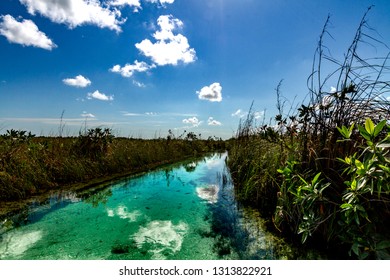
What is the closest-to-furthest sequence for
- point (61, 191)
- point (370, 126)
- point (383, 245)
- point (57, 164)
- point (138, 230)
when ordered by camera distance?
point (370, 126) < point (383, 245) < point (138, 230) < point (61, 191) < point (57, 164)

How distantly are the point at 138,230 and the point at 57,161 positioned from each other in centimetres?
374

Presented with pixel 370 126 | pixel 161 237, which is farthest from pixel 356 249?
pixel 161 237

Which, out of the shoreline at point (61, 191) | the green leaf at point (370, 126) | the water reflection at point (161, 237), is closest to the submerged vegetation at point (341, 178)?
the green leaf at point (370, 126)

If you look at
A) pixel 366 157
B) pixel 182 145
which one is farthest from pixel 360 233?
pixel 182 145

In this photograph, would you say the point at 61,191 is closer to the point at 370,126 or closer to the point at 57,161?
the point at 57,161

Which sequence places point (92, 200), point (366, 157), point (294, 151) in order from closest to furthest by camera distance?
point (366, 157) → point (294, 151) → point (92, 200)

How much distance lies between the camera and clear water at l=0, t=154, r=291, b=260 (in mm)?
2592

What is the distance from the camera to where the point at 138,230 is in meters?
3.23

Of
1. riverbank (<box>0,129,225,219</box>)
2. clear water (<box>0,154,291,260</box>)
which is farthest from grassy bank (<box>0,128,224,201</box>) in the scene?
clear water (<box>0,154,291,260</box>)

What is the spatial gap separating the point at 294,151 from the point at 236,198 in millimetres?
2298

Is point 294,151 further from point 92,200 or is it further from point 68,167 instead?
point 68,167

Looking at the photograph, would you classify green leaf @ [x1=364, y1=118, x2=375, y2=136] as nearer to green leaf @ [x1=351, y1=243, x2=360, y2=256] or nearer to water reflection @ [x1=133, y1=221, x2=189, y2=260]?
green leaf @ [x1=351, y1=243, x2=360, y2=256]

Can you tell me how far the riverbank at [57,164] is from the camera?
14.8 ft
